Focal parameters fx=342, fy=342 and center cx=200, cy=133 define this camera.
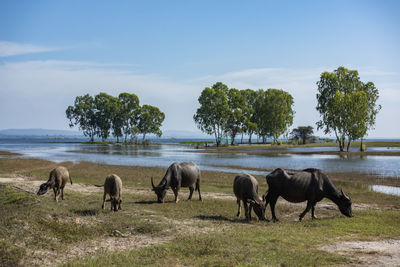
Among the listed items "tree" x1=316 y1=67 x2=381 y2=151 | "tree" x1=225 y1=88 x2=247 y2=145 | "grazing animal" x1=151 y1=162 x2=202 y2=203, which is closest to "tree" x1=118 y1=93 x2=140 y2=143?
"tree" x1=225 y1=88 x2=247 y2=145

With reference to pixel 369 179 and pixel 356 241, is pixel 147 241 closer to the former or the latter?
pixel 356 241

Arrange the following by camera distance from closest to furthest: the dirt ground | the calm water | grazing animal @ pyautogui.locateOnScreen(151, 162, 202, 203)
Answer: the dirt ground < grazing animal @ pyautogui.locateOnScreen(151, 162, 202, 203) < the calm water

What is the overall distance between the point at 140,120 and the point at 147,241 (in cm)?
11931

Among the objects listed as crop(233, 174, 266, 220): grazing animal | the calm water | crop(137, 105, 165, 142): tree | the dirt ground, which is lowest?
the calm water

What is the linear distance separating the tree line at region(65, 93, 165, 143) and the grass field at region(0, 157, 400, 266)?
110 meters

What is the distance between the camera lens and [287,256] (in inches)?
341

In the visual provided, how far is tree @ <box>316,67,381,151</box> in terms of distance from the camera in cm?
6550

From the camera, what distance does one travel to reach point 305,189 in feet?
45.6

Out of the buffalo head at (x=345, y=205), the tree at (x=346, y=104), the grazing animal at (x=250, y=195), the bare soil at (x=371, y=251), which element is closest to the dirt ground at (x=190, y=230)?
the bare soil at (x=371, y=251)

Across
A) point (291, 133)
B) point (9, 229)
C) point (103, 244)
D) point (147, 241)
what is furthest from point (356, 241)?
point (291, 133)

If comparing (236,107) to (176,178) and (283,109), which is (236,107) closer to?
(283,109)

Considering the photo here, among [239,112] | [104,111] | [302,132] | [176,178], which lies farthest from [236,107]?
[176,178]

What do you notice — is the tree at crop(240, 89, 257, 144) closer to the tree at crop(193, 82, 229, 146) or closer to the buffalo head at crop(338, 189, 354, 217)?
the tree at crop(193, 82, 229, 146)

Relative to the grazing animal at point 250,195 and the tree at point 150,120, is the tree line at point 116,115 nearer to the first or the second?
the tree at point 150,120
